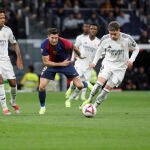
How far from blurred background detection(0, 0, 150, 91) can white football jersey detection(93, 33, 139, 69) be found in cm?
1658

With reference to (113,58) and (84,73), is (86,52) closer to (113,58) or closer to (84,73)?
(84,73)

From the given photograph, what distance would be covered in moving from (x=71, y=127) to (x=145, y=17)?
2466cm

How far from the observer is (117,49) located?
68.0ft

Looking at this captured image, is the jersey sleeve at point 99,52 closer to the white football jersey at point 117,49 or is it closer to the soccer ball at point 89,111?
the white football jersey at point 117,49

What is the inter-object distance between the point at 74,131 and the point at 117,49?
5156 millimetres

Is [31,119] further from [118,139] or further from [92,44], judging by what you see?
[92,44]

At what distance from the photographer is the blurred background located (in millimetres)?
38088

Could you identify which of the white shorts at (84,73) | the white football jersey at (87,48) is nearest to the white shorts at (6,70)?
the white football jersey at (87,48)

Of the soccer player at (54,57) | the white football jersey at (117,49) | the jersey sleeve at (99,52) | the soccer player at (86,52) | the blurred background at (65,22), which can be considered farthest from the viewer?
the blurred background at (65,22)

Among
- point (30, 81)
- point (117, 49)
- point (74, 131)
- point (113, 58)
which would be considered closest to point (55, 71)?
point (113, 58)

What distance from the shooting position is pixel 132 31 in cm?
3944

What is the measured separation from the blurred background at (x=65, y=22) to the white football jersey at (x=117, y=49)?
16.6 meters

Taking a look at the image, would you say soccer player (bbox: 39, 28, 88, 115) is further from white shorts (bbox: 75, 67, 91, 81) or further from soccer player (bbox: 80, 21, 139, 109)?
white shorts (bbox: 75, 67, 91, 81)

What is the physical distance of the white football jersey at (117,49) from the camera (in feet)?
67.9
